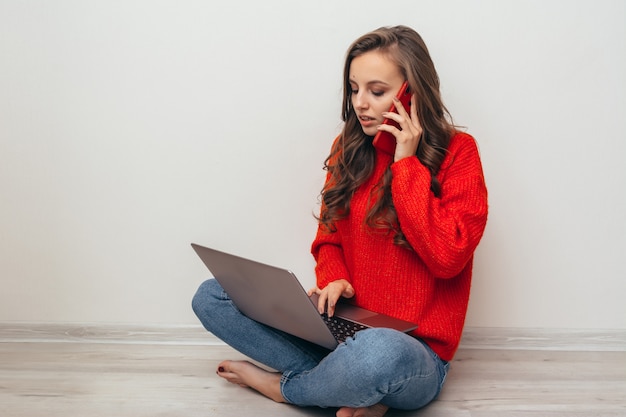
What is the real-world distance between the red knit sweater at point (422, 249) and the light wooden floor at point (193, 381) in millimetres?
229

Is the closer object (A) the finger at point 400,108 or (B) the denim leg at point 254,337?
(A) the finger at point 400,108

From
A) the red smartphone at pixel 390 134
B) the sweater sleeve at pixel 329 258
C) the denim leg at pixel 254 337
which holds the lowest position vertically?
the denim leg at pixel 254 337

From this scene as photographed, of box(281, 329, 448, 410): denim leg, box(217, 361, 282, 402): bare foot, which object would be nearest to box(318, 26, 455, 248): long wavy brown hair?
box(281, 329, 448, 410): denim leg

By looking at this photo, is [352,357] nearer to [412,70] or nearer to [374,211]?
[374,211]

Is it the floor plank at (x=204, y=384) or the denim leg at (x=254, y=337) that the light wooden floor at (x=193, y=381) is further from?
the denim leg at (x=254, y=337)

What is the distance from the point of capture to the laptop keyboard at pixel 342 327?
A: 149 centimetres

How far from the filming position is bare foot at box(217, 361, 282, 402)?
1.62 metres

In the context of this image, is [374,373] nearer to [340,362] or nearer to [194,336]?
[340,362]

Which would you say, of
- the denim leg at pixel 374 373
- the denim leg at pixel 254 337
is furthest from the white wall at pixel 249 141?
the denim leg at pixel 374 373

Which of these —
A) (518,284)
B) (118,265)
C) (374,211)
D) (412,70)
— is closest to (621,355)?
(518,284)

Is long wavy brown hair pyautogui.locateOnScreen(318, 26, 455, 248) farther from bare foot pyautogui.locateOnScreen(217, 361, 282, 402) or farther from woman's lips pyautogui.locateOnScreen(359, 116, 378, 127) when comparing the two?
bare foot pyautogui.locateOnScreen(217, 361, 282, 402)

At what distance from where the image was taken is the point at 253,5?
1882 millimetres

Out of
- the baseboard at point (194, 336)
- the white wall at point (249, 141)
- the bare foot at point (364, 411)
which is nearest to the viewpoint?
the bare foot at point (364, 411)

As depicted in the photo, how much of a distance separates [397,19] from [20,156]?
1166 millimetres
